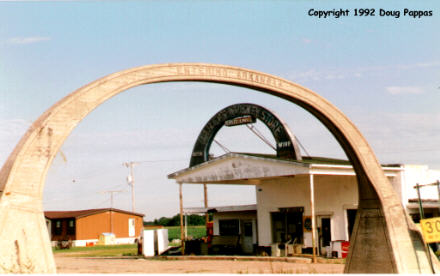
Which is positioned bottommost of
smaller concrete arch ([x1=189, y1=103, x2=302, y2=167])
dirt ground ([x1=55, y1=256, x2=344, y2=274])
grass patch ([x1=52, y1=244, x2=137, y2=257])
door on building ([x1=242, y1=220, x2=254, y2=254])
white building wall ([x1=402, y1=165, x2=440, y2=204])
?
grass patch ([x1=52, y1=244, x2=137, y2=257])

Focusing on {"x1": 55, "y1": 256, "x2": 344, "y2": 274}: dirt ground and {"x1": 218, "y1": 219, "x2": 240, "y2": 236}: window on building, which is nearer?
{"x1": 55, "y1": 256, "x2": 344, "y2": 274}: dirt ground

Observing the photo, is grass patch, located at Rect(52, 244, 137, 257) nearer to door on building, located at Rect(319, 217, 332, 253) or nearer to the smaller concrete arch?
the smaller concrete arch

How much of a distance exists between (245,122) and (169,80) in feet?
43.8

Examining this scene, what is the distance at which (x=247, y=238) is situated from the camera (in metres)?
28.9

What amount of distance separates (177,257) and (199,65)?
50.3 ft

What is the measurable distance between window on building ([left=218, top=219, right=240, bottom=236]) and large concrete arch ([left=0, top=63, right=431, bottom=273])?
1540cm

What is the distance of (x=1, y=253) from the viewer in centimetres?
972

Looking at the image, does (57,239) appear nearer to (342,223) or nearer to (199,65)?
(342,223)

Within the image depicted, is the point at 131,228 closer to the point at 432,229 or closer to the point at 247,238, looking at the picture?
the point at 247,238

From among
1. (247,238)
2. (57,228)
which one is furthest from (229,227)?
(57,228)

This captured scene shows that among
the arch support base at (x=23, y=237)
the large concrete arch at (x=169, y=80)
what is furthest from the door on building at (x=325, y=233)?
the arch support base at (x=23, y=237)

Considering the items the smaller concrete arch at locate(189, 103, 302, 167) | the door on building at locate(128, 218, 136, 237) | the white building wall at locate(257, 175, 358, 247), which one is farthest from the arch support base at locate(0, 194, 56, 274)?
the door on building at locate(128, 218, 136, 237)

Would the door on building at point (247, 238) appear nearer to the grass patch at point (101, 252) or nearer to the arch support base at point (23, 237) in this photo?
the grass patch at point (101, 252)

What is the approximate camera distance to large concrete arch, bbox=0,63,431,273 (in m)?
9.98
